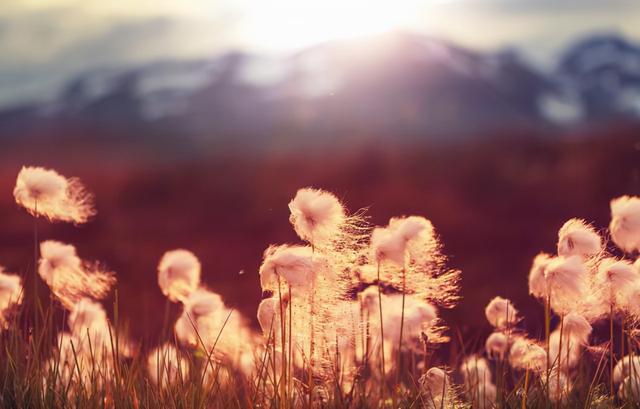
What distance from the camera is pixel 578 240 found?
10.2 feet

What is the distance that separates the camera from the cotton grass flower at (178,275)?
3.83 m

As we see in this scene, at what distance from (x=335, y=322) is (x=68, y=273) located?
1472 mm

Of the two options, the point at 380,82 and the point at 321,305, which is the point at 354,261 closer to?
the point at 321,305

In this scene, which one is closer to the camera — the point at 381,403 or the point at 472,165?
the point at 381,403

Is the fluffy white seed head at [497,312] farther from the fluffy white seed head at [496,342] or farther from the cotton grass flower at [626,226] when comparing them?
the cotton grass flower at [626,226]

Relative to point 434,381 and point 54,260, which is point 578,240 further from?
point 54,260

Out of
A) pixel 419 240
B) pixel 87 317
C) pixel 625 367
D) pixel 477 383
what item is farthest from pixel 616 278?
pixel 87 317

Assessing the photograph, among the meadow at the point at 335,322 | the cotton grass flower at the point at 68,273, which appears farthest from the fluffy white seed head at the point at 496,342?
the cotton grass flower at the point at 68,273

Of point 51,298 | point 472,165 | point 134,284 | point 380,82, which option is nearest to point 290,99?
point 380,82

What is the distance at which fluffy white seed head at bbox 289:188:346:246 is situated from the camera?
2.92 meters

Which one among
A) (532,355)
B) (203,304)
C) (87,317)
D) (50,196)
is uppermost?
(50,196)

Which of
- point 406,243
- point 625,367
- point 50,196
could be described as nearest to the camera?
point 406,243

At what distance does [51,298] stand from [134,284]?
254 inches

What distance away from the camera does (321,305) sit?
2924mm
